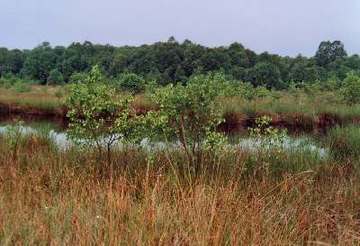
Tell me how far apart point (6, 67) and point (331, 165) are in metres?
68.0

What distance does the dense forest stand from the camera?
4753cm

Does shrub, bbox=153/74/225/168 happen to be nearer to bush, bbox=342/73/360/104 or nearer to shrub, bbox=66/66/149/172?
shrub, bbox=66/66/149/172

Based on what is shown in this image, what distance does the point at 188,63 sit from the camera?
156 ft

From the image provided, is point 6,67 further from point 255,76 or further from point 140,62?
point 255,76

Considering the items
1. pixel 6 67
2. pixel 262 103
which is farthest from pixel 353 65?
pixel 6 67

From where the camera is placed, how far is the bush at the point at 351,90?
95.4 feet

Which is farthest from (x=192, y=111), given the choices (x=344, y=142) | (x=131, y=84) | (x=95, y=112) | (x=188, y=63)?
(x=188, y=63)

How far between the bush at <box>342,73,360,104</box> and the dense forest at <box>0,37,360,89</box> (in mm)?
9147

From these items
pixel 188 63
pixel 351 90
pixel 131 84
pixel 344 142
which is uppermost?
pixel 188 63

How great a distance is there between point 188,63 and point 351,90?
67.0 ft

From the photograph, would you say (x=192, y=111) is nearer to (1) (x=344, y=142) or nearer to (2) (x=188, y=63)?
(1) (x=344, y=142)

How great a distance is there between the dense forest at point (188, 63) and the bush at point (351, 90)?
915 cm

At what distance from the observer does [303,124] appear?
25062 millimetres

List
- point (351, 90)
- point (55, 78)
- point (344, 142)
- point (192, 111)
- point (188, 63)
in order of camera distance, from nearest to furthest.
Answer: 1. point (192, 111)
2. point (344, 142)
3. point (351, 90)
4. point (188, 63)
5. point (55, 78)
